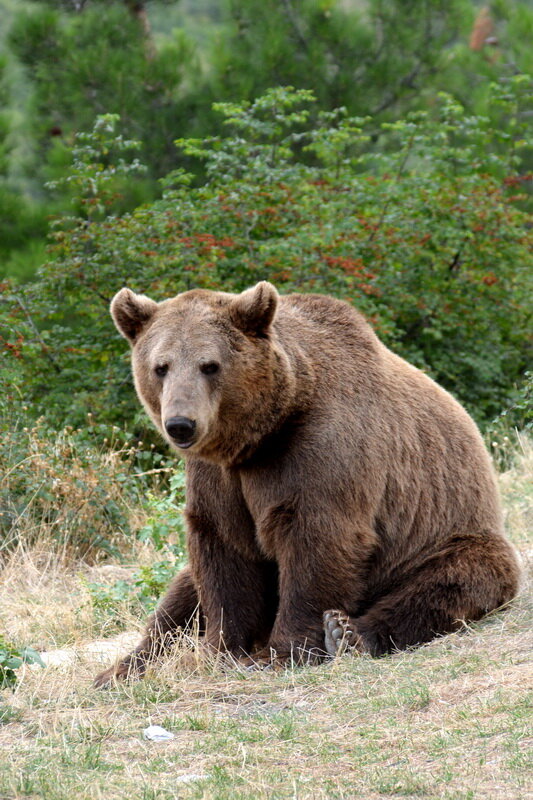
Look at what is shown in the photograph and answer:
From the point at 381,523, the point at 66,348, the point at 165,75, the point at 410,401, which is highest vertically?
the point at 165,75

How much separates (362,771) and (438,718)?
22.0 inches

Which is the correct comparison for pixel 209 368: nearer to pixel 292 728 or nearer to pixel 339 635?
pixel 339 635

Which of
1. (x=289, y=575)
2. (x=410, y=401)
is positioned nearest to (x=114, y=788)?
(x=289, y=575)

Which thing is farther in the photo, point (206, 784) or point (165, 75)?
point (165, 75)

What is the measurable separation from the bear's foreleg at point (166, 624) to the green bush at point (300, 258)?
11.3 feet

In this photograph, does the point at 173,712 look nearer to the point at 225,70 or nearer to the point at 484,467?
the point at 484,467

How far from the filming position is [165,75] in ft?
49.4

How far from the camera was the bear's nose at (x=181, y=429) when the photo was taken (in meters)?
5.08

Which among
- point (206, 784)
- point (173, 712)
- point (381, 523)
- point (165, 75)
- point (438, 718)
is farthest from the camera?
point (165, 75)

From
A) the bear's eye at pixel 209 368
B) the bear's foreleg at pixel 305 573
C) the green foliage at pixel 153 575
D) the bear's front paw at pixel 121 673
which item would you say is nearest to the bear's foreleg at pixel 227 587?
the bear's foreleg at pixel 305 573

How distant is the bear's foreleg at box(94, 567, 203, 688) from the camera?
5656mm

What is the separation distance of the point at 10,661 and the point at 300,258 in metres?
6.44

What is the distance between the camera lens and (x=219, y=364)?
5344 millimetres

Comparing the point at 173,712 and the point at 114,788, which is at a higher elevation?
the point at 114,788
